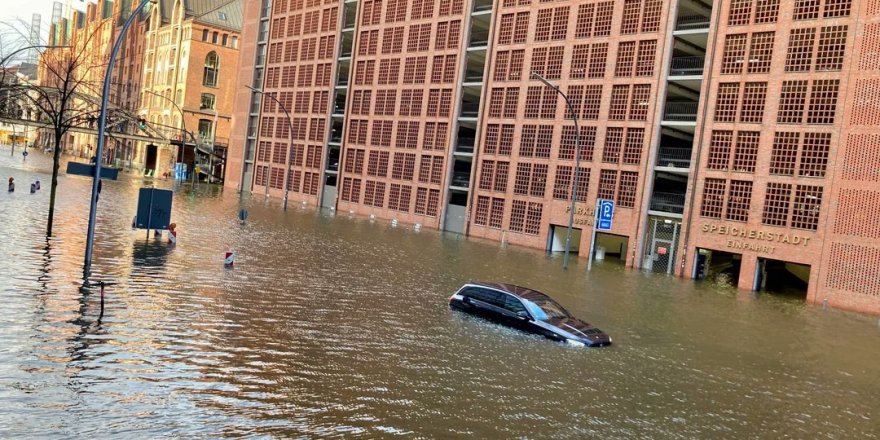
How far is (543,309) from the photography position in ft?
62.4

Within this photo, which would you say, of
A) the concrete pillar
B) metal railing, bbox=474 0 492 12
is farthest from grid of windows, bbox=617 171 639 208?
metal railing, bbox=474 0 492 12

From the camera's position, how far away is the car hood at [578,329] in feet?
58.9

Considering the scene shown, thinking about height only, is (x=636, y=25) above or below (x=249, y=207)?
above

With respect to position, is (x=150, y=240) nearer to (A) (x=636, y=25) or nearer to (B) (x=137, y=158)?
(A) (x=636, y=25)

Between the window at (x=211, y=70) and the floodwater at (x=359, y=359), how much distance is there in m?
82.2

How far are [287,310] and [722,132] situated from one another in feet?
101

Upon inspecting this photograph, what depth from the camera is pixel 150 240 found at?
28688mm

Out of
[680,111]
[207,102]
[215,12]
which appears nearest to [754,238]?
[680,111]

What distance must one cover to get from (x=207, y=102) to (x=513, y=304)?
9724 cm

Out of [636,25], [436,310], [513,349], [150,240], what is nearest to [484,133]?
[636,25]

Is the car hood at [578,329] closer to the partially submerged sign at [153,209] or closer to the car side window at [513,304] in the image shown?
the car side window at [513,304]

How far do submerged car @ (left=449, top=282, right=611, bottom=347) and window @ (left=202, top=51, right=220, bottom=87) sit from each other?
95.0 metres

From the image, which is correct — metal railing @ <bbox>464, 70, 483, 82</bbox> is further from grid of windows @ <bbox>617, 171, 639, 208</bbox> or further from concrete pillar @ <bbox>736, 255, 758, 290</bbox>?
concrete pillar @ <bbox>736, 255, 758, 290</bbox>

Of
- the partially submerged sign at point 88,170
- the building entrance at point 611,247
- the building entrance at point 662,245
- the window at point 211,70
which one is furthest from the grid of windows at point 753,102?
the window at point 211,70
